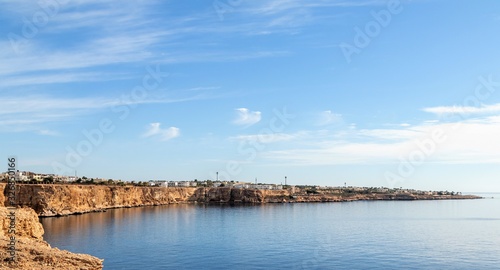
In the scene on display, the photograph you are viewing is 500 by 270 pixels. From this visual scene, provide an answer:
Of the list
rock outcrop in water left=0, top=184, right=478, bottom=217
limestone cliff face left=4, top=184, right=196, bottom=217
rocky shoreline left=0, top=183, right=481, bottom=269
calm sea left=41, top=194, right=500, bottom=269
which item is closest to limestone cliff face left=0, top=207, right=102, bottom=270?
rocky shoreline left=0, top=183, right=481, bottom=269

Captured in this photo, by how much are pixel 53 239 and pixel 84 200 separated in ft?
196

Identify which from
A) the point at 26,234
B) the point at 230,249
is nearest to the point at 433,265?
the point at 230,249

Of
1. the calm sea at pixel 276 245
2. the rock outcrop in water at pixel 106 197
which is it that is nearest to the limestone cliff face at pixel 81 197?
the rock outcrop in water at pixel 106 197

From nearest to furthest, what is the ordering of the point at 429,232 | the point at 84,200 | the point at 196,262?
the point at 196,262
the point at 429,232
the point at 84,200

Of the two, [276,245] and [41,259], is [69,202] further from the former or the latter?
[41,259]

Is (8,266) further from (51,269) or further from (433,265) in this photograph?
(433,265)

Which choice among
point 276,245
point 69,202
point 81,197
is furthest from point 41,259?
point 81,197

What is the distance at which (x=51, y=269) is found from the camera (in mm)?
31875

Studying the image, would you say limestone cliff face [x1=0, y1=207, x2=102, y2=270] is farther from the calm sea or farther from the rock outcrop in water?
the rock outcrop in water

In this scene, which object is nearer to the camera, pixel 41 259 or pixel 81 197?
pixel 41 259

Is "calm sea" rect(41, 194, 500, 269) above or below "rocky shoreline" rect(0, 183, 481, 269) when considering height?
below

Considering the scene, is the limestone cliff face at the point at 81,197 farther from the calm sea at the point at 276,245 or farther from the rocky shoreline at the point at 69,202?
the calm sea at the point at 276,245

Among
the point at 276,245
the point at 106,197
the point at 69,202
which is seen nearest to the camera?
the point at 276,245

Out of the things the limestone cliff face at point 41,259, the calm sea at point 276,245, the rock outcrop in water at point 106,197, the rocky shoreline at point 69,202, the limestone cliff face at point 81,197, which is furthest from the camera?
the rock outcrop in water at point 106,197
